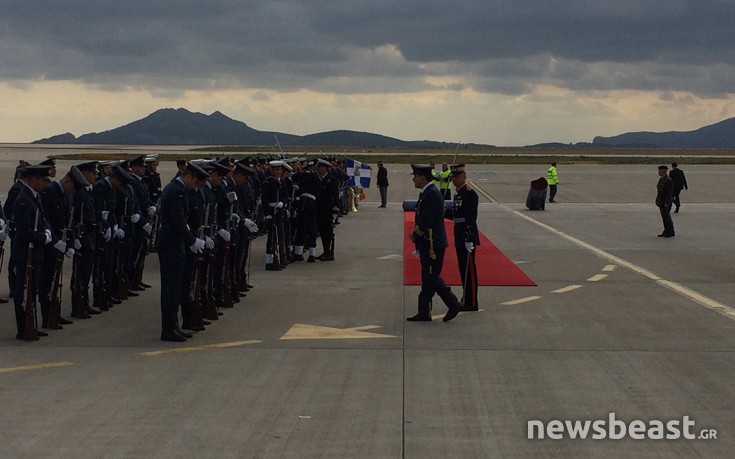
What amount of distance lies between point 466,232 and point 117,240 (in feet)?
16.1

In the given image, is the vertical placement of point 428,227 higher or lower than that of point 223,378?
higher

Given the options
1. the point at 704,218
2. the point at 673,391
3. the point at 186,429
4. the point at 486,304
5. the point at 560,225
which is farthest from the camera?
the point at 704,218

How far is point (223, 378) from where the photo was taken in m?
9.08

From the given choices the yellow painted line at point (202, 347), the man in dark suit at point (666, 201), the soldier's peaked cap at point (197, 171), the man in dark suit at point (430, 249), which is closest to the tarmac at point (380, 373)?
the yellow painted line at point (202, 347)

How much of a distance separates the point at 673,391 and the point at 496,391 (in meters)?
1.52

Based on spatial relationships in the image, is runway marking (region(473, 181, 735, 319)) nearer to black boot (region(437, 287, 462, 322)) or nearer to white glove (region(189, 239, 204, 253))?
black boot (region(437, 287, 462, 322))

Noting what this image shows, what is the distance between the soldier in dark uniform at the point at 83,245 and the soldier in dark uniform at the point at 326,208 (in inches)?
301

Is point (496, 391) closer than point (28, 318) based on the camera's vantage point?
Yes

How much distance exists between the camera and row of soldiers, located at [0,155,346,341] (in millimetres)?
11141

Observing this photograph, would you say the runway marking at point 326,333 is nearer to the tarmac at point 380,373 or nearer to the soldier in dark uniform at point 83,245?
the tarmac at point 380,373

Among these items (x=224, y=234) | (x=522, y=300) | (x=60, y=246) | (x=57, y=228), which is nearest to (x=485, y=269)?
(x=522, y=300)

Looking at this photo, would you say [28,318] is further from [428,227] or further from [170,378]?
[428,227]

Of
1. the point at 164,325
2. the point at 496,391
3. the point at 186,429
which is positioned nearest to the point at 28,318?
the point at 164,325

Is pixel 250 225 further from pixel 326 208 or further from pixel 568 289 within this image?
pixel 326 208
